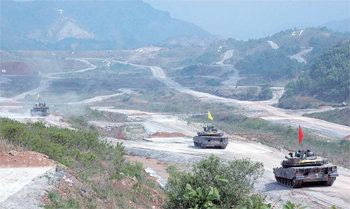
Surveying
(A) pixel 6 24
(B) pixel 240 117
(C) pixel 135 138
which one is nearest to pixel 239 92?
(B) pixel 240 117

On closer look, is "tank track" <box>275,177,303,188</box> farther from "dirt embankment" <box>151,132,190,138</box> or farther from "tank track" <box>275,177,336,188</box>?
"dirt embankment" <box>151,132,190,138</box>

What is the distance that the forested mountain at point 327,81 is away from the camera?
7481 centimetres

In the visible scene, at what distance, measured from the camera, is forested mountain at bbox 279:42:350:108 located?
74.8m

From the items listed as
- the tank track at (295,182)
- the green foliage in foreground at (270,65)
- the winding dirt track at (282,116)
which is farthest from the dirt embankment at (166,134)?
the green foliage in foreground at (270,65)

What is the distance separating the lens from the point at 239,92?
93.2m

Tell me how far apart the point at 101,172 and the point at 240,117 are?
45514 mm

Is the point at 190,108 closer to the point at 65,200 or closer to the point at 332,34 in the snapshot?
the point at 65,200

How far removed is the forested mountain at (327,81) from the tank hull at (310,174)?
56380 millimetres

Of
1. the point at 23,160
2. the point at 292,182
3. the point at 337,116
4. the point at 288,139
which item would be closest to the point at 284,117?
the point at 337,116

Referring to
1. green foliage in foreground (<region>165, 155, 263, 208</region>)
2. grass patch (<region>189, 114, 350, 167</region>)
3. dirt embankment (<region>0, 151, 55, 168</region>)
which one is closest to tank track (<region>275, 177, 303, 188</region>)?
green foliage in foreground (<region>165, 155, 263, 208</region>)

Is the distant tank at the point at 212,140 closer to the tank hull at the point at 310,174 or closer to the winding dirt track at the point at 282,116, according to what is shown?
the tank hull at the point at 310,174

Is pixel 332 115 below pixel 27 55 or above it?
below

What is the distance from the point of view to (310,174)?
749 inches

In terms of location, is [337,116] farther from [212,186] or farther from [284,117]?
[212,186]
